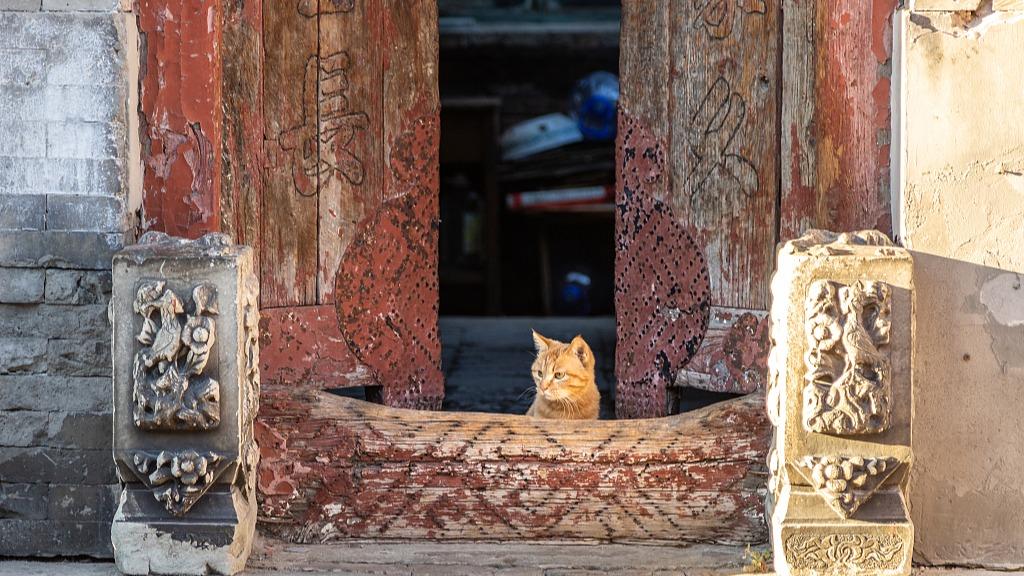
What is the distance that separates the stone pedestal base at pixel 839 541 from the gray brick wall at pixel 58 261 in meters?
2.27

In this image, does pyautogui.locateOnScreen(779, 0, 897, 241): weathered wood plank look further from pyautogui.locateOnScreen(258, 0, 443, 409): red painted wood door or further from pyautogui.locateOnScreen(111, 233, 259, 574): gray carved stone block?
pyautogui.locateOnScreen(111, 233, 259, 574): gray carved stone block

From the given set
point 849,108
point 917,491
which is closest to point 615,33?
point 849,108

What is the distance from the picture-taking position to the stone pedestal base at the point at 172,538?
13.2 ft

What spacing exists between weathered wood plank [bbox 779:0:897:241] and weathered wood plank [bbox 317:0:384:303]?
1.72 meters

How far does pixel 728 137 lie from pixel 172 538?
2537 mm

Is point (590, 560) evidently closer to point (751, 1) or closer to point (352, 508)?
point (352, 508)

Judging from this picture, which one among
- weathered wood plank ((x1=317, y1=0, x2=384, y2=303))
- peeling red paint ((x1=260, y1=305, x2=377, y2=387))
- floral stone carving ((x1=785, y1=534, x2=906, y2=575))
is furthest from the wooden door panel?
peeling red paint ((x1=260, y1=305, x2=377, y2=387))

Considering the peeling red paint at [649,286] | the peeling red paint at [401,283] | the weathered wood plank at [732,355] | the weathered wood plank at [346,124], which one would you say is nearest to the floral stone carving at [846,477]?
the weathered wood plank at [732,355]

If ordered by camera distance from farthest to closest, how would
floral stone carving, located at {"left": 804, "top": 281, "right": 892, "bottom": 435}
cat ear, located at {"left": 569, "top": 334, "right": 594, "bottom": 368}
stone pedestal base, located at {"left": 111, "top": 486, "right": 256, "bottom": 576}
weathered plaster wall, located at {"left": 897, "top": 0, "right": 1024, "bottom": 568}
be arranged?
cat ear, located at {"left": 569, "top": 334, "right": 594, "bottom": 368}
weathered plaster wall, located at {"left": 897, "top": 0, "right": 1024, "bottom": 568}
stone pedestal base, located at {"left": 111, "top": 486, "right": 256, "bottom": 576}
floral stone carving, located at {"left": 804, "top": 281, "right": 892, "bottom": 435}

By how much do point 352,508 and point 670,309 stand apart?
4.97 ft

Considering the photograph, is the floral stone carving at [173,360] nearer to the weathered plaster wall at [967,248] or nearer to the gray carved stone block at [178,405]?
the gray carved stone block at [178,405]

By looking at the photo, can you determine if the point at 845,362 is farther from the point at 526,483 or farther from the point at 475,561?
the point at 475,561

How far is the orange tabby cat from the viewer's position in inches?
200

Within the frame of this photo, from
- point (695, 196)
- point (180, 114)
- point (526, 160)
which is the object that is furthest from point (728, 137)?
point (526, 160)
